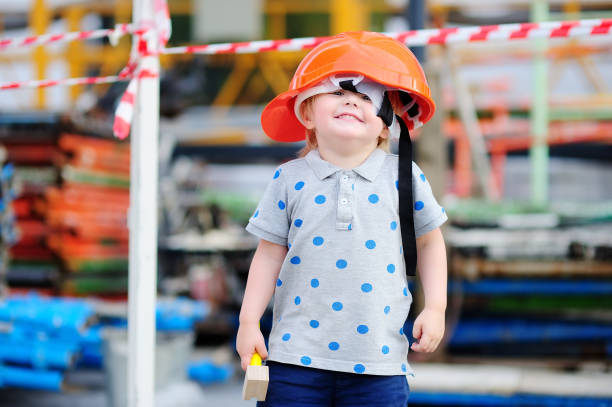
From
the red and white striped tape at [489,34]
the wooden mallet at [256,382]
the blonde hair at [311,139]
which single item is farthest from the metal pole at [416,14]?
the wooden mallet at [256,382]

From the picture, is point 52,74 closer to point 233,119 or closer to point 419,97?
point 233,119

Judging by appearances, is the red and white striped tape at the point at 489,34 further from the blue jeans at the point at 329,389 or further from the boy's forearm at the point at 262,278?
the blue jeans at the point at 329,389

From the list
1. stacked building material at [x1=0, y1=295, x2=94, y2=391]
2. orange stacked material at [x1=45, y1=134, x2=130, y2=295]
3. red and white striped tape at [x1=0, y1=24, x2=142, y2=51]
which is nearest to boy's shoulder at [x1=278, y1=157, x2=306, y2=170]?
red and white striped tape at [x1=0, y1=24, x2=142, y2=51]

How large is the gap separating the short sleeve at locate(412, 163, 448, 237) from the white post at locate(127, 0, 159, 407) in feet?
3.13

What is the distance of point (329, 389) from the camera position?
5.95 feet

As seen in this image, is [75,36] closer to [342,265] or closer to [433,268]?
[342,265]

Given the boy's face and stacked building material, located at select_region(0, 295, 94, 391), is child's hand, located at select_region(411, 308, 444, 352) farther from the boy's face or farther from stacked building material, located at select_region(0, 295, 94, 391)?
stacked building material, located at select_region(0, 295, 94, 391)

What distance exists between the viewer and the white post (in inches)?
95.3

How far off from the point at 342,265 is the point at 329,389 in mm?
291

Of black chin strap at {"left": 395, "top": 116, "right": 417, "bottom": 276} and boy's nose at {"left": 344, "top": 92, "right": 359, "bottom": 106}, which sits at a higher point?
boy's nose at {"left": 344, "top": 92, "right": 359, "bottom": 106}

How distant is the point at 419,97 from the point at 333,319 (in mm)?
608

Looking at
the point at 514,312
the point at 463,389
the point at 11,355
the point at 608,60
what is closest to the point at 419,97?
the point at 463,389

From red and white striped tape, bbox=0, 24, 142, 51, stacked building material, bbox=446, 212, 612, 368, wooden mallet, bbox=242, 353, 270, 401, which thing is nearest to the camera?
wooden mallet, bbox=242, 353, 270, 401

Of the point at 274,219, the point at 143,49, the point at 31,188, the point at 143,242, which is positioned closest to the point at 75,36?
the point at 143,49
